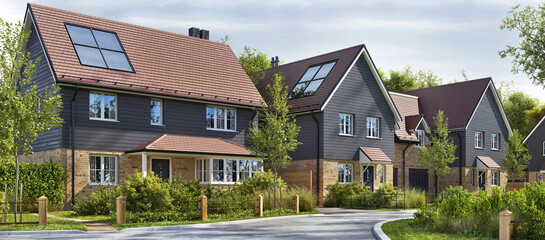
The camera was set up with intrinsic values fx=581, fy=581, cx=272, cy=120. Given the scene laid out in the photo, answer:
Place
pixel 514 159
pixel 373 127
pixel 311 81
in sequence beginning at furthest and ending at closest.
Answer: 1. pixel 514 159
2. pixel 373 127
3. pixel 311 81

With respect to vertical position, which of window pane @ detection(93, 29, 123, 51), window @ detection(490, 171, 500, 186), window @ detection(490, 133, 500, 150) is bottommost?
window @ detection(490, 171, 500, 186)

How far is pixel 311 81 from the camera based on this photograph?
35562 mm

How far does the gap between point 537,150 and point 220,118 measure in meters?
29.6

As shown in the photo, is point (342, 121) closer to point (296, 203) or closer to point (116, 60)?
point (296, 203)

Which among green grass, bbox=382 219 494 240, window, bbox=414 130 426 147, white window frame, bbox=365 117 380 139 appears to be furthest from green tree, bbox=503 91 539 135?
green grass, bbox=382 219 494 240

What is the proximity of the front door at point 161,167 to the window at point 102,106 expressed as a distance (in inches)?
114

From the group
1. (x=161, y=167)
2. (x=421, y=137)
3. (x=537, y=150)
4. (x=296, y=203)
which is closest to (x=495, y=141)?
(x=537, y=150)

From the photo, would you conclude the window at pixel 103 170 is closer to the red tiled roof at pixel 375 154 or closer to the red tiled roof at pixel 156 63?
the red tiled roof at pixel 156 63

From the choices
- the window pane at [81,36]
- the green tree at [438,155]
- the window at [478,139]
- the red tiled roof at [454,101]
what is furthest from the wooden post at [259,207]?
the window at [478,139]

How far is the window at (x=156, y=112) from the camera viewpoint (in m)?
28.0

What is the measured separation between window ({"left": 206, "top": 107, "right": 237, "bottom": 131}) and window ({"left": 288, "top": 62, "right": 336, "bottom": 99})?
5.81 meters

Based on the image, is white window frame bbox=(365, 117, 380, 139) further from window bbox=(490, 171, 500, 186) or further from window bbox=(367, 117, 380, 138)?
window bbox=(490, 171, 500, 186)

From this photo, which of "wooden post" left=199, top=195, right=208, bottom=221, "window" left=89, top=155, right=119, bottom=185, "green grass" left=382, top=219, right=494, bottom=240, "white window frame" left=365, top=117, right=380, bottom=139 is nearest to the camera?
"green grass" left=382, top=219, right=494, bottom=240

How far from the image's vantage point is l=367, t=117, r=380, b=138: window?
118 ft
